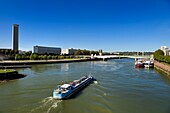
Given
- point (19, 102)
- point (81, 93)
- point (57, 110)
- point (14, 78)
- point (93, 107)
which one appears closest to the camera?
point (57, 110)

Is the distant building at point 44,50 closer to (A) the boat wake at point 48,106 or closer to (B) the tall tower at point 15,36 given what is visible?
(B) the tall tower at point 15,36

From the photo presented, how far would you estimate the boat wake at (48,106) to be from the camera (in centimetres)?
1029

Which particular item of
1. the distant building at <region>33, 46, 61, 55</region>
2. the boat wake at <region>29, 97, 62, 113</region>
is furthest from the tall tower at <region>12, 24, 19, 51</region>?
the boat wake at <region>29, 97, 62, 113</region>

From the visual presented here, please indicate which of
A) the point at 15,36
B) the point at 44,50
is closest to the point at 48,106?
the point at 15,36

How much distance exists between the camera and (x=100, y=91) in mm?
15305

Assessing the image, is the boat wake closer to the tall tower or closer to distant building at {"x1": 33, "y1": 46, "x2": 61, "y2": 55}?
the tall tower

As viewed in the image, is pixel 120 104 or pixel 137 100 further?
pixel 137 100

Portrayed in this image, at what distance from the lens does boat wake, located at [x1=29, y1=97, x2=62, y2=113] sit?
405 inches

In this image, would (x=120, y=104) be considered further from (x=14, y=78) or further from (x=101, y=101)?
(x=14, y=78)

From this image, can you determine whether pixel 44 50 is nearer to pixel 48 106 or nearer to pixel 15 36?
pixel 15 36

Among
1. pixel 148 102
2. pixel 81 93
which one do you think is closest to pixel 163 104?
pixel 148 102

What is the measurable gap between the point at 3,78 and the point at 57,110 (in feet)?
42.1

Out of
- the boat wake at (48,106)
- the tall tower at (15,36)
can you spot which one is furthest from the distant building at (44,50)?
the boat wake at (48,106)

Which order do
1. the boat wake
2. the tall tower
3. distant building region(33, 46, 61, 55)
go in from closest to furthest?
the boat wake
the tall tower
distant building region(33, 46, 61, 55)
